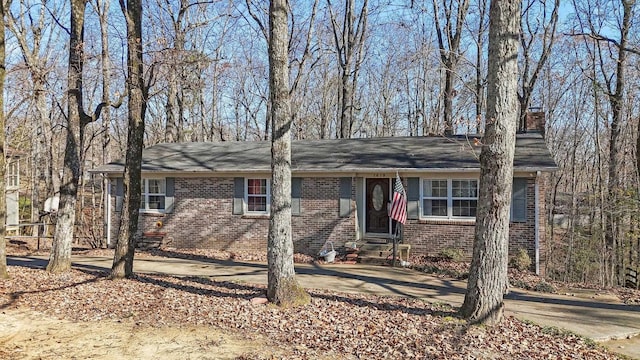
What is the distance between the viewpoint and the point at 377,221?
14102mm

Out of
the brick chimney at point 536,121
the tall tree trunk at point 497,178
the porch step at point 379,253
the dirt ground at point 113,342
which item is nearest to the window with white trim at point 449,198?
the porch step at point 379,253

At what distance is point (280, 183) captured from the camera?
7309 mm

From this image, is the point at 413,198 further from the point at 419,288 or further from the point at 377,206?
the point at 419,288

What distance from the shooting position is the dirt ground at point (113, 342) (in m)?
5.47

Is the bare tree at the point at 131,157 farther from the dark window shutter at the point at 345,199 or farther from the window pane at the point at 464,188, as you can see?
the window pane at the point at 464,188

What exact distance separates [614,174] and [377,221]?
33.8ft

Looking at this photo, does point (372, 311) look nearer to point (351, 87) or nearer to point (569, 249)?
point (569, 249)

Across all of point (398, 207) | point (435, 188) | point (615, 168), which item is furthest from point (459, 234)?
point (615, 168)

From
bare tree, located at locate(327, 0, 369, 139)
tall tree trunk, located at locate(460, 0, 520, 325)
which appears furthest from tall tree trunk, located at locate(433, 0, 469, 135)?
tall tree trunk, located at locate(460, 0, 520, 325)

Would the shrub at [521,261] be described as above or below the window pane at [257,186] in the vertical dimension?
below

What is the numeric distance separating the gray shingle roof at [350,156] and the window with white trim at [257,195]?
62 centimetres

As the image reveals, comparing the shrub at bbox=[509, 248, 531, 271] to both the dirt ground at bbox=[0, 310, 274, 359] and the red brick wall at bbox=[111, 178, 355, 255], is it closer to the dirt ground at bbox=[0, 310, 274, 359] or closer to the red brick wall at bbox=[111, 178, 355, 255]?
the red brick wall at bbox=[111, 178, 355, 255]

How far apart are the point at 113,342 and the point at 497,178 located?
18.7ft

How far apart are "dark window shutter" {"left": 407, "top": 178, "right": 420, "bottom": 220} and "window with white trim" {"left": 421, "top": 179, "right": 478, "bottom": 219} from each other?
6.2 inches
